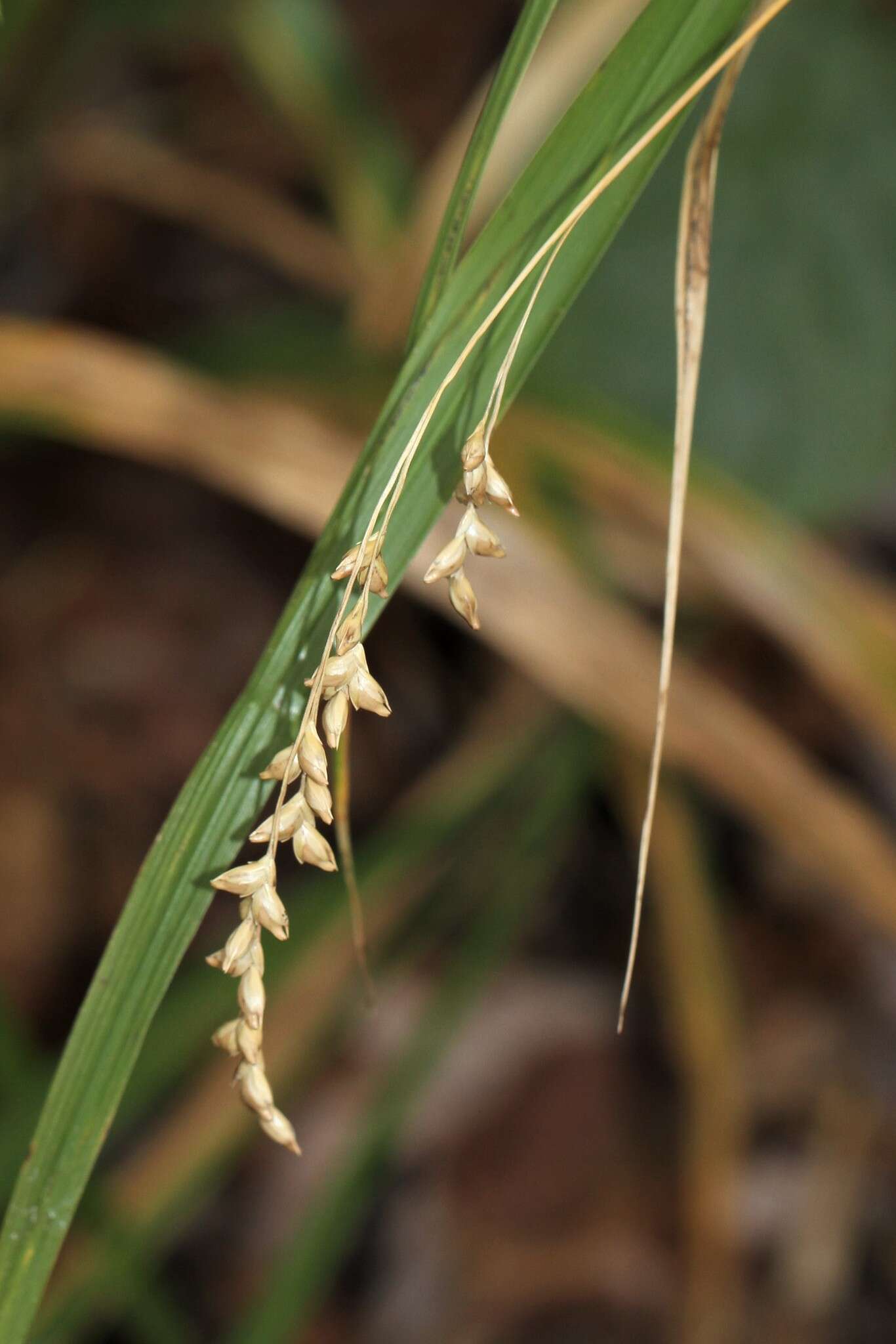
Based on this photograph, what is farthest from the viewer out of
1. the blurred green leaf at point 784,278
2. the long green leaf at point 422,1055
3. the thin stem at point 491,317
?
the blurred green leaf at point 784,278

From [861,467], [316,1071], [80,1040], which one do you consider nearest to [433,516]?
[80,1040]

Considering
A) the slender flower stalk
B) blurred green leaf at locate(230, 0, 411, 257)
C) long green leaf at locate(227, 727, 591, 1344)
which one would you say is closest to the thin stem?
the slender flower stalk

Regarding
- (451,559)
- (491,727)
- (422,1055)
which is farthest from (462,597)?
(491,727)

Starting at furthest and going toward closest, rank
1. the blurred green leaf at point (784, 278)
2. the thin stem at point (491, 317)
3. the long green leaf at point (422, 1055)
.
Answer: the blurred green leaf at point (784, 278) < the long green leaf at point (422, 1055) < the thin stem at point (491, 317)

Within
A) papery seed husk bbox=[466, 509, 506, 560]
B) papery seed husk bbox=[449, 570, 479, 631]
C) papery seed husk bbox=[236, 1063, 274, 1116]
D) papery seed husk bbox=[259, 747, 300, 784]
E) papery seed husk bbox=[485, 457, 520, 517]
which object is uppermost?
papery seed husk bbox=[485, 457, 520, 517]

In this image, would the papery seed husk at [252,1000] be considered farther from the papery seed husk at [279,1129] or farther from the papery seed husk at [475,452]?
the papery seed husk at [475,452]

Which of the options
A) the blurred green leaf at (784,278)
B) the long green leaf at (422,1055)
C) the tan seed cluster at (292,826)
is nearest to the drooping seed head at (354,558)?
the tan seed cluster at (292,826)

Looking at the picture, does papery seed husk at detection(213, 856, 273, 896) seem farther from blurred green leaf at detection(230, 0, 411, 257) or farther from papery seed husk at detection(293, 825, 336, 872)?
blurred green leaf at detection(230, 0, 411, 257)

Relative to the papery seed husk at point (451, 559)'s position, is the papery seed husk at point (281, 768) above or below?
below

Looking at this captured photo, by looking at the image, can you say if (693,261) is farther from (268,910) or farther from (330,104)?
(330,104)
